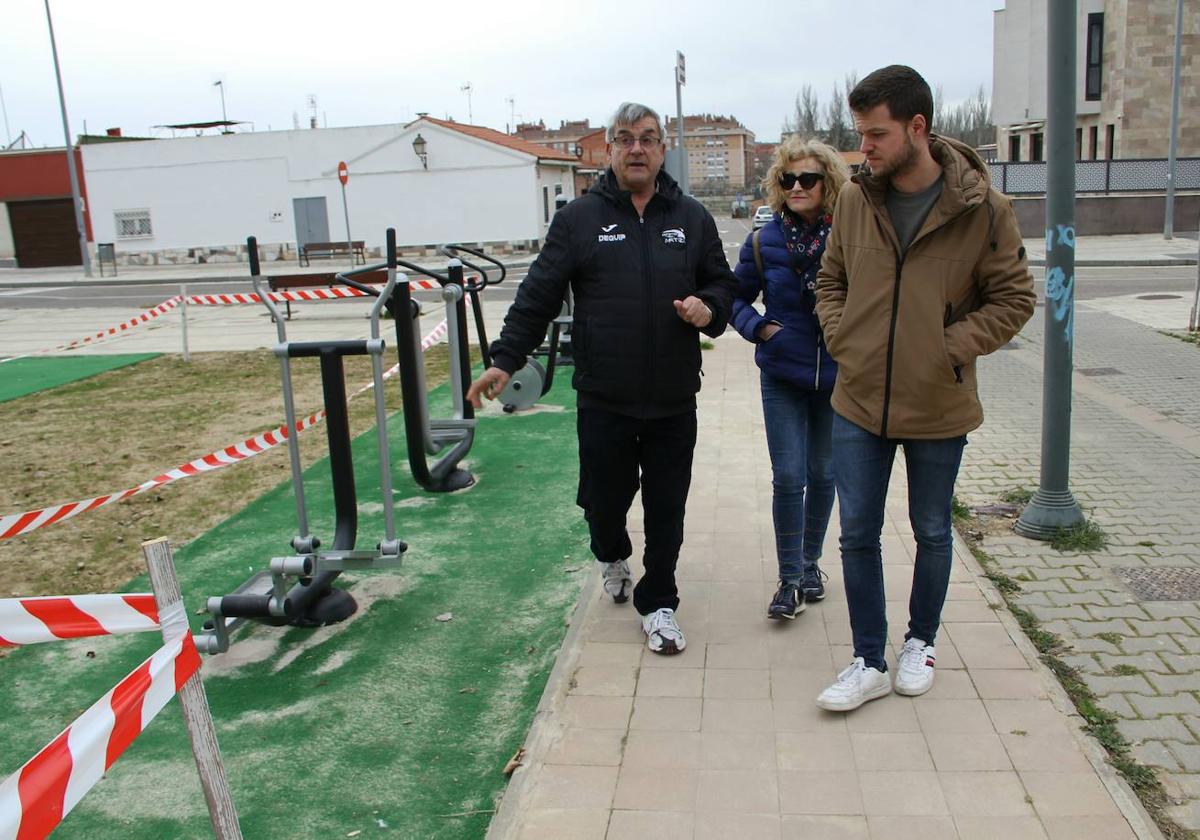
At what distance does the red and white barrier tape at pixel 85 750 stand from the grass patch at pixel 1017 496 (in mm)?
4699

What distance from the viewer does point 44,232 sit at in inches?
1515

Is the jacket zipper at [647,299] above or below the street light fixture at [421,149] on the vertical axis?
below

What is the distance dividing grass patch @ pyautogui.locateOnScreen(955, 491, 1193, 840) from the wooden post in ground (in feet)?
7.63

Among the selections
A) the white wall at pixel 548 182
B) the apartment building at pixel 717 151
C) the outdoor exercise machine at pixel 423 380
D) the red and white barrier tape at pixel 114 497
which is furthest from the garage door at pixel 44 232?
the apartment building at pixel 717 151

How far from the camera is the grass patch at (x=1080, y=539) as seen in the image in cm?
499

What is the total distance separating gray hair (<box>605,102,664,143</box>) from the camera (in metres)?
3.68

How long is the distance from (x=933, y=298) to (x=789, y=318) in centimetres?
83

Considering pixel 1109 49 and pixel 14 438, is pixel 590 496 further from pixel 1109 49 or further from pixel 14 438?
pixel 1109 49

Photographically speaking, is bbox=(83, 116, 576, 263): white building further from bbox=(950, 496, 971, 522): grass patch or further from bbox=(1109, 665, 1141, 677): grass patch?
bbox=(1109, 665, 1141, 677): grass patch

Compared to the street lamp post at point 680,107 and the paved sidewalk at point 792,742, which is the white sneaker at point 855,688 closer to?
the paved sidewalk at point 792,742

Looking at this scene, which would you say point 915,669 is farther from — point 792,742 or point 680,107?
point 680,107

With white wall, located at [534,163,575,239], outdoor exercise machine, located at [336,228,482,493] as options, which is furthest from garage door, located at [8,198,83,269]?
outdoor exercise machine, located at [336,228,482,493]

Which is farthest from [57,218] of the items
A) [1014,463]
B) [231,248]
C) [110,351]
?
[1014,463]

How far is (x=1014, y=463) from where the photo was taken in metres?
6.71
